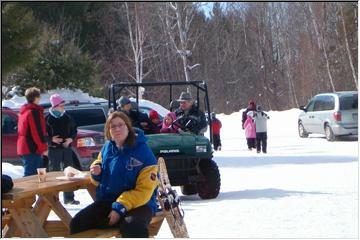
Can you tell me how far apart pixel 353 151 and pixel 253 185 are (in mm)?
8431

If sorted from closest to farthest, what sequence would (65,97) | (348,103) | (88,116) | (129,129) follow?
(129,129) → (88,116) → (348,103) → (65,97)

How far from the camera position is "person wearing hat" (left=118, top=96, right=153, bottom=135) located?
481 inches

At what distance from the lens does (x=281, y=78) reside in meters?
58.9

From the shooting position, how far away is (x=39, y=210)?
26.8 ft

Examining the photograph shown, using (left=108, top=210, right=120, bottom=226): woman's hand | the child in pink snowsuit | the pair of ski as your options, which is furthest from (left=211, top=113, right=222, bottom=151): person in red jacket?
(left=108, top=210, right=120, bottom=226): woman's hand

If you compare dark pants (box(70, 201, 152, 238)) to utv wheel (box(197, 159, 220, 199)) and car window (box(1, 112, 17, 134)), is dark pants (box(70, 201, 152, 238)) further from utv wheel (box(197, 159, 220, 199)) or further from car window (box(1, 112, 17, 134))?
car window (box(1, 112, 17, 134))

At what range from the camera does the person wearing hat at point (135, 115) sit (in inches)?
481

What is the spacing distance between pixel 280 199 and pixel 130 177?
18.0 feet

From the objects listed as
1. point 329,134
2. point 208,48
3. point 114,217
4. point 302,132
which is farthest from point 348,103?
point 208,48

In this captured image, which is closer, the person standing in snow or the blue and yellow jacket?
the blue and yellow jacket

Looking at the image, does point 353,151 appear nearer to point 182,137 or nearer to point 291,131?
point 182,137

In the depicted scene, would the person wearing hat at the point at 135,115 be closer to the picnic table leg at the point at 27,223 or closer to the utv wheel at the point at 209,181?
the utv wheel at the point at 209,181

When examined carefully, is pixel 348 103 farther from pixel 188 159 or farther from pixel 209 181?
pixel 188 159

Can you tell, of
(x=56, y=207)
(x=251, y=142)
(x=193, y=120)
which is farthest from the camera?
(x=251, y=142)
